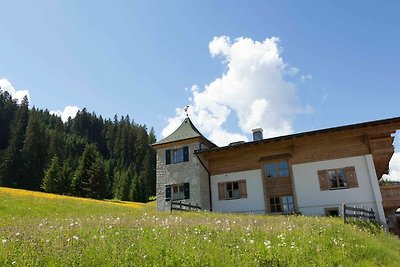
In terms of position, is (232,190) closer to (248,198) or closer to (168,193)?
(248,198)

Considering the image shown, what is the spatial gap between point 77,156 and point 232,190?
91.7 m

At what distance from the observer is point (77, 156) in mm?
108438

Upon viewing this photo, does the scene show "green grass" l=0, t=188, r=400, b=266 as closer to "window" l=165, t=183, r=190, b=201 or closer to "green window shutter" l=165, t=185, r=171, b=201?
"window" l=165, t=183, r=190, b=201

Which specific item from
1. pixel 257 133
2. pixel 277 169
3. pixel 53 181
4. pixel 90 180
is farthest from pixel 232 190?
pixel 53 181

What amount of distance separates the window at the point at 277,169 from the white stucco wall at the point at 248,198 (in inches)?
31.8


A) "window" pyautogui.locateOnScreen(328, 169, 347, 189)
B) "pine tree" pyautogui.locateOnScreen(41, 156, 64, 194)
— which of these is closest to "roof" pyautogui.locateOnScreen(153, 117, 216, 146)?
"window" pyautogui.locateOnScreen(328, 169, 347, 189)

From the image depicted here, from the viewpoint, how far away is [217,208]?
2930 cm

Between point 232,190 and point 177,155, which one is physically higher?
point 177,155

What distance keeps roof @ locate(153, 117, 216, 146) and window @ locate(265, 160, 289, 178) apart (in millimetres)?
8094

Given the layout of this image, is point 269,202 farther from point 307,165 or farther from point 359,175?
point 359,175

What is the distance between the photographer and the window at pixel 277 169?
1059 inches

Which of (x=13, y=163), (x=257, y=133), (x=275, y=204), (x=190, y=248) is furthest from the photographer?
(x=13, y=163)

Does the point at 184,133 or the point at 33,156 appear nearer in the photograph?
the point at 184,133

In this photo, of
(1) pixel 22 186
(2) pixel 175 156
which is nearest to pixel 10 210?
(2) pixel 175 156
